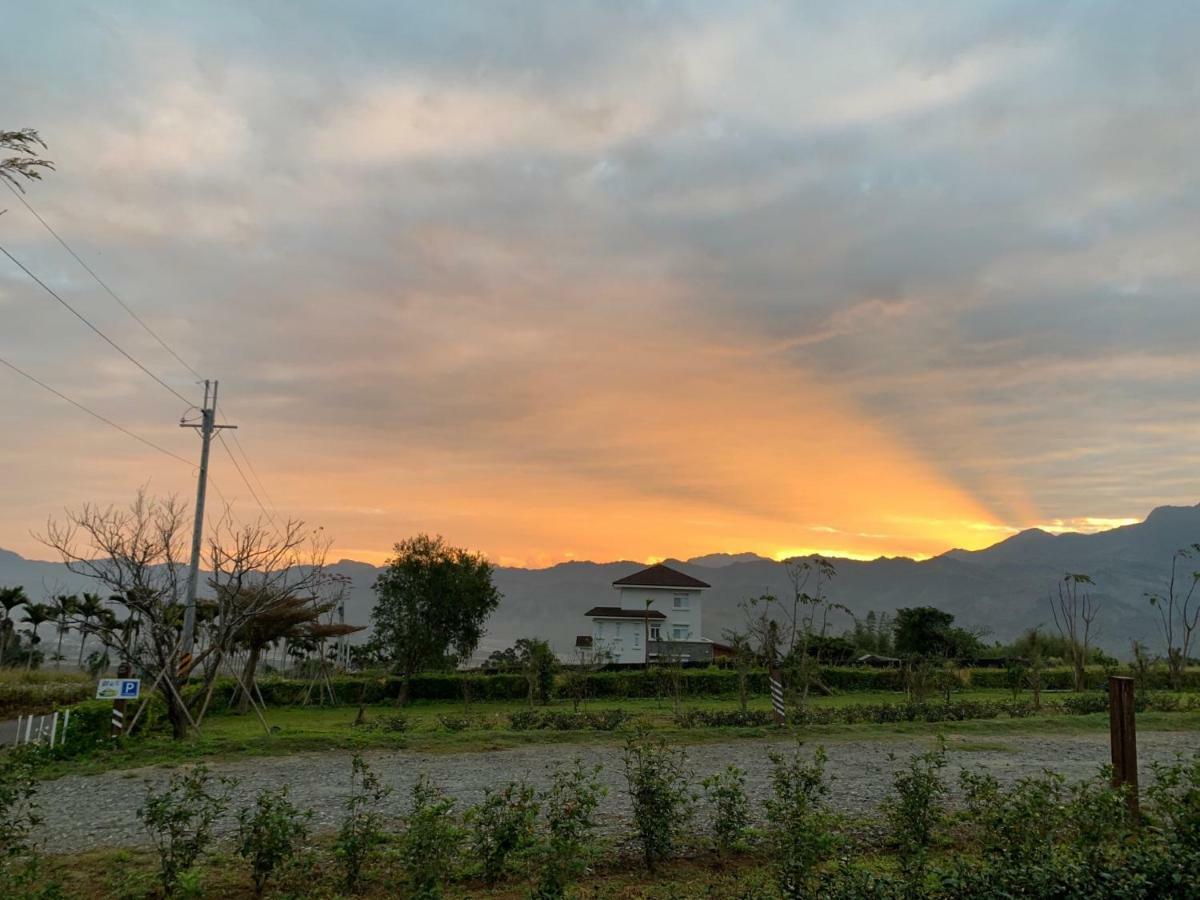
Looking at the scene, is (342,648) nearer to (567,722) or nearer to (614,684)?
(614,684)

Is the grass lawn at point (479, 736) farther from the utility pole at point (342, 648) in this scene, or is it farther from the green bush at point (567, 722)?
the utility pole at point (342, 648)

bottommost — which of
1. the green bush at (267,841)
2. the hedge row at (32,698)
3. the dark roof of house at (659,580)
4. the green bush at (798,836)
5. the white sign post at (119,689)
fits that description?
the hedge row at (32,698)

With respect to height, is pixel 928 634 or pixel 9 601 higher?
pixel 9 601

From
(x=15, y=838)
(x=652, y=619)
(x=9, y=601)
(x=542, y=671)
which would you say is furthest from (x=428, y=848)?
(x=652, y=619)

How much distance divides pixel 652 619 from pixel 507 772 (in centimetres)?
3917

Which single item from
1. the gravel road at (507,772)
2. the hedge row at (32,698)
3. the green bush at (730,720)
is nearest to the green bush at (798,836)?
the gravel road at (507,772)

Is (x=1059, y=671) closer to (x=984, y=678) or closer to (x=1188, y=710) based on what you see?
(x=984, y=678)

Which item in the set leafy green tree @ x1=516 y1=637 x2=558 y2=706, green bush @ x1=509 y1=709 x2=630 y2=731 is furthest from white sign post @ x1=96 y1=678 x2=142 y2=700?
leafy green tree @ x1=516 y1=637 x2=558 y2=706

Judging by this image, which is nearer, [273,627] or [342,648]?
[273,627]

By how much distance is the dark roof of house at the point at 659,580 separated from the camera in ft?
174

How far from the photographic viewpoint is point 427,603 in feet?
127

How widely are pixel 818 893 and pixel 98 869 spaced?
6.39 m

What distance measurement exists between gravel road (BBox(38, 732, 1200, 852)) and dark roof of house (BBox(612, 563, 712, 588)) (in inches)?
1484

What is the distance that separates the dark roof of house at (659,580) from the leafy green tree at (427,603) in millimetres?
13415
